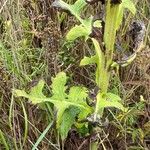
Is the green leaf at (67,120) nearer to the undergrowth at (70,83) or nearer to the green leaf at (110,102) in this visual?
the undergrowth at (70,83)

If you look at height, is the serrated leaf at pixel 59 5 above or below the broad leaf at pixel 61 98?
above

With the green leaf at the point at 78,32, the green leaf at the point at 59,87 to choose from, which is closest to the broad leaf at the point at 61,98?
the green leaf at the point at 59,87

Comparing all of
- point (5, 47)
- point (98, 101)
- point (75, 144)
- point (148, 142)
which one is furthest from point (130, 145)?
point (5, 47)

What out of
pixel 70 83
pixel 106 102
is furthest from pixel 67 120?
pixel 70 83

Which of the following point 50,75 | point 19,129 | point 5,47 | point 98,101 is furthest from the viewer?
point 5,47

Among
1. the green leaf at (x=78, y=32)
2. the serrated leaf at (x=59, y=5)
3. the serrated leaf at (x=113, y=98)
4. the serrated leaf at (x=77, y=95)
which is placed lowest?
the serrated leaf at (x=113, y=98)

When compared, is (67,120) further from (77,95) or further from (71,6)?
(71,6)

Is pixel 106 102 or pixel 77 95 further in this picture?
pixel 77 95

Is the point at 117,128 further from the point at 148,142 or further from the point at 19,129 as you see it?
the point at 19,129

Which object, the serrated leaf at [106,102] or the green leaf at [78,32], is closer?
the serrated leaf at [106,102]
